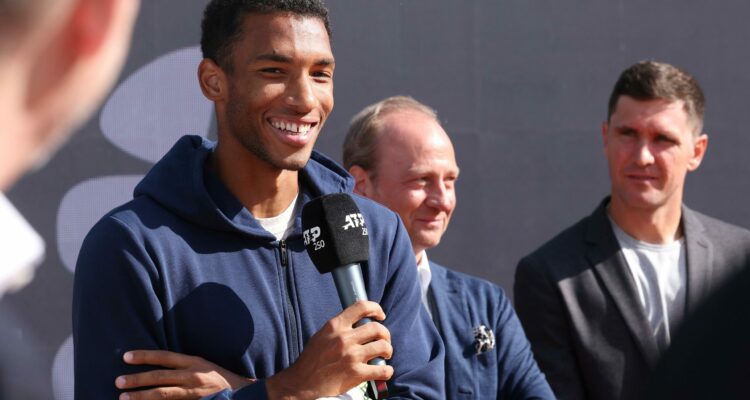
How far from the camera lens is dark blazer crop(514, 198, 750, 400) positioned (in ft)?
11.4

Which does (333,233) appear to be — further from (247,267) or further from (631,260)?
(631,260)

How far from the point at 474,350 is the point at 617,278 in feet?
2.39

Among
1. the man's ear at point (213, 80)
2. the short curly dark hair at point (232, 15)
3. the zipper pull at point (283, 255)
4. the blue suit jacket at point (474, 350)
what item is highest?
the short curly dark hair at point (232, 15)

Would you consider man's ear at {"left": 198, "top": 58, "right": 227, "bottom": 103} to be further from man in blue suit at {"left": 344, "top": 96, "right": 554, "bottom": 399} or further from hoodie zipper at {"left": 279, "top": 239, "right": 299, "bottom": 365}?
man in blue suit at {"left": 344, "top": 96, "right": 554, "bottom": 399}

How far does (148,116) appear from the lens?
161 inches

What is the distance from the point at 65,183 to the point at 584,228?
6.22 feet

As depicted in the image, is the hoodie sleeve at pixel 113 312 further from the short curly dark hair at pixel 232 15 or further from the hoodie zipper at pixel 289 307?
the short curly dark hair at pixel 232 15

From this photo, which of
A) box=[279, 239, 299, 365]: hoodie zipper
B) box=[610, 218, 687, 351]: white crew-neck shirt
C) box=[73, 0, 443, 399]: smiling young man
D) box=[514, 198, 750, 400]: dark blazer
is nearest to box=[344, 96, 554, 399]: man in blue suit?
box=[514, 198, 750, 400]: dark blazer

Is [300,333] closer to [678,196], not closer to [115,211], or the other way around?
[115,211]

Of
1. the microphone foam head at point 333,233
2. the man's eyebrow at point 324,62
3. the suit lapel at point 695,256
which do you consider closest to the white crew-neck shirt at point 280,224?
the microphone foam head at point 333,233

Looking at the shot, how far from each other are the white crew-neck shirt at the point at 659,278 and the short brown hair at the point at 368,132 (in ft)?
2.76

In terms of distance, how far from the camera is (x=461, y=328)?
3.17 metres

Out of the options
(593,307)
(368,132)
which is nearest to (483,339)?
(593,307)

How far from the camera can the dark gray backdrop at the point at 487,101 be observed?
407cm
